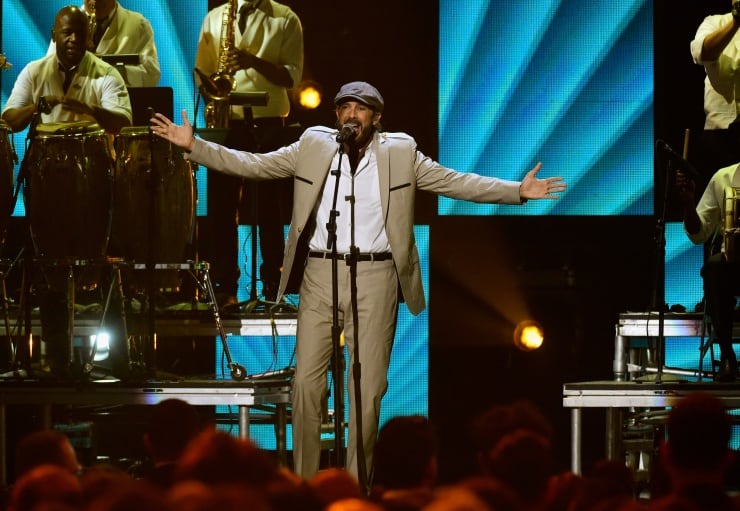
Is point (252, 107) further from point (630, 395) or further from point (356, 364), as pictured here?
point (630, 395)

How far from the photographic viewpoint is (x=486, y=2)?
941cm

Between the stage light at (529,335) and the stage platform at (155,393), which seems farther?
the stage light at (529,335)

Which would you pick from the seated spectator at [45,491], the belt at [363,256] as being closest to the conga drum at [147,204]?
the belt at [363,256]

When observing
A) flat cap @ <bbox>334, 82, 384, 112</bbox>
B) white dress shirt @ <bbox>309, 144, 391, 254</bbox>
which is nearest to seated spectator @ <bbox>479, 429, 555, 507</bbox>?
white dress shirt @ <bbox>309, 144, 391, 254</bbox>

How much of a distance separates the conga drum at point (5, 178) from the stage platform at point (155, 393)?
0.99 metres

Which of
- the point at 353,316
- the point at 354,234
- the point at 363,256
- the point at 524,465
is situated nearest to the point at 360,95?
the point at 354,234

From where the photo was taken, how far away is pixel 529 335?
9156 mm

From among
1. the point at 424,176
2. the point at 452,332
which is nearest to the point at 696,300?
the point at 452,332

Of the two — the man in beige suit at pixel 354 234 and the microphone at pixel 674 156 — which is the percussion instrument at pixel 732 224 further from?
the man in beige suit at pixel 354 234

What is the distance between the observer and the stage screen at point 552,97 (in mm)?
9281

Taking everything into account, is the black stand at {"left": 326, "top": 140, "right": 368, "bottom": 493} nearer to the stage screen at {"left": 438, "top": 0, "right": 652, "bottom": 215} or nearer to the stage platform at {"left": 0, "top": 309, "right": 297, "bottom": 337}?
the stage platform at {"left": 0, "top": 309, "right": 297, "bottom": 337}

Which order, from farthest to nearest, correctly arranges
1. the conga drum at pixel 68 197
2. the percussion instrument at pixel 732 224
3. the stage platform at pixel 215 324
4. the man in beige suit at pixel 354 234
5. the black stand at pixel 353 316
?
the stage platform at pixel 215 324
the percussion instrument at pixel 732 224
the conga drum at pixel 68 197
the man in beige suit at pixel 354 234
the black stand at pixel 353 316

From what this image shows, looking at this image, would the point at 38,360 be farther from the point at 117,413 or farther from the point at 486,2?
the point at 486,2

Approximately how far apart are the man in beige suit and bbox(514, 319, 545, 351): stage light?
3.30 metres
